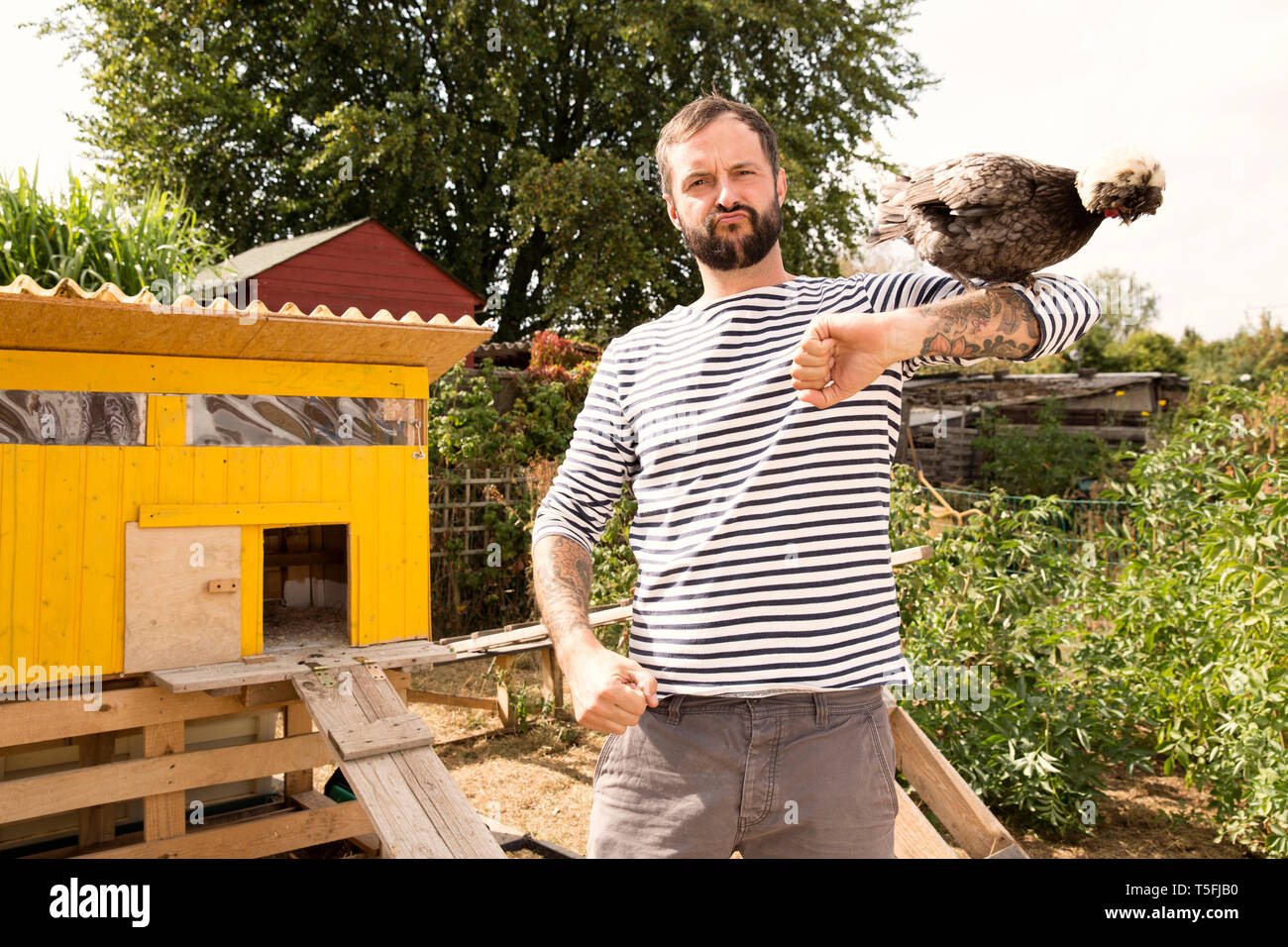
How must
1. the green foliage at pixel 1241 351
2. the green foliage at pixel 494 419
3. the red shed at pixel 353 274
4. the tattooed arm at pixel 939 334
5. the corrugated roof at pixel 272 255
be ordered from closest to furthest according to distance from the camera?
1. the tattooed arm at pixel 939 334
2. the green foliage at pixel 494 419
3. the corrugated roof at pixel 272 255
4. the red shed at pixel 353 274
5. the green foliage at pixel 1241 351

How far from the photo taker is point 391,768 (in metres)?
3.69

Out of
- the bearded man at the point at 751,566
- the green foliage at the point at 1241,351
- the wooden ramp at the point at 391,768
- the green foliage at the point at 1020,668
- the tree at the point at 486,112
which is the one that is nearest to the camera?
the bearded man at the point at 751,566

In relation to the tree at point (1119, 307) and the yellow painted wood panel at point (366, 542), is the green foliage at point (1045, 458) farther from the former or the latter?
the yellow painted wood panel at point (366, 542)

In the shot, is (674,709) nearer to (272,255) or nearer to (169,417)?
(169,417)

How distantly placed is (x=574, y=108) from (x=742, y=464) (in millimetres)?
20960

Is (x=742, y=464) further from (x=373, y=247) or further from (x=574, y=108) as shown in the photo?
(x=574, y=108)

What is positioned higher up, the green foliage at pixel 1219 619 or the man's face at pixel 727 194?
the man's face at pixel 727 194

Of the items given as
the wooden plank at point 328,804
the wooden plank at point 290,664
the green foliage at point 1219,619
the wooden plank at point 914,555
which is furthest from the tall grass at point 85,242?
the green foliage at point 1219,619

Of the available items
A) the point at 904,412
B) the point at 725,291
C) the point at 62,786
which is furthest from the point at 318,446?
the point at 904,412

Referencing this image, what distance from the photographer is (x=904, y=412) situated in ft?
53.6

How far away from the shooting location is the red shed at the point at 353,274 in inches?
471

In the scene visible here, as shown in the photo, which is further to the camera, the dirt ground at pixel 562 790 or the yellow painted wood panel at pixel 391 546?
the dirt ground at pixel 562 790

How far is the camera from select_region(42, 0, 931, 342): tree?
16781mm

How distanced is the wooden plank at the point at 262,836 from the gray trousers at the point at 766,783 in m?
3.27
